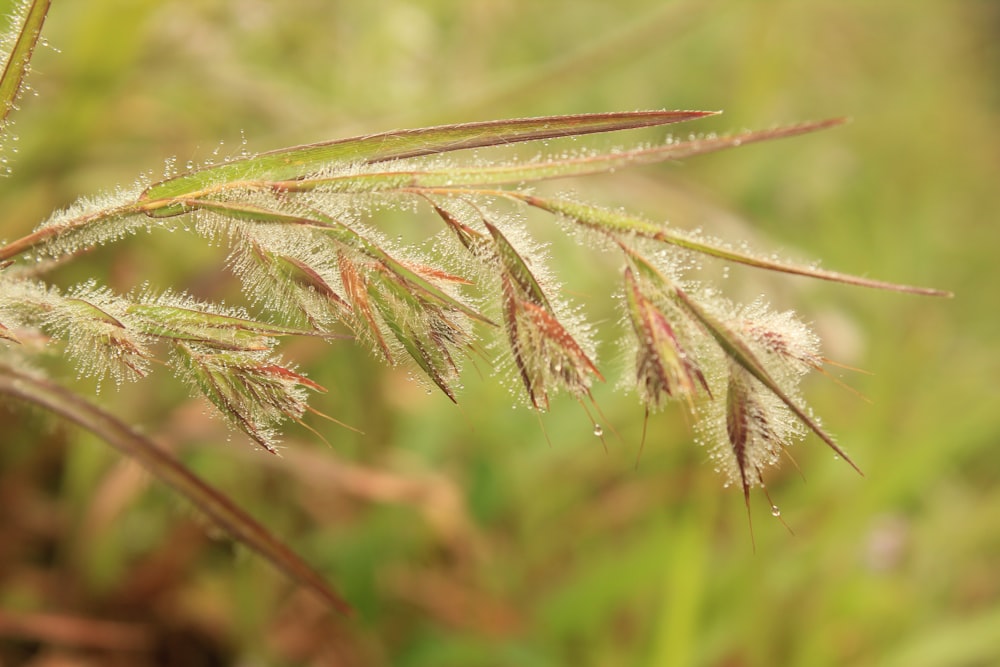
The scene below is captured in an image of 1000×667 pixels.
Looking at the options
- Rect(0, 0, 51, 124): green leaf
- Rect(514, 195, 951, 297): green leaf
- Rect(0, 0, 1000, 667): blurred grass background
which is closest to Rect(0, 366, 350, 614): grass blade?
Rect(0, 0, 1000, 667): blurred grass background

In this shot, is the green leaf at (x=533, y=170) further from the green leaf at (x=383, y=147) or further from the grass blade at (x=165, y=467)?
the grass blade at (x=165, y=467)

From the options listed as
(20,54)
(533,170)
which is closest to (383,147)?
(533,170)

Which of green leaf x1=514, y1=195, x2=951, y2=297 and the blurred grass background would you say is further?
the blurred grass background

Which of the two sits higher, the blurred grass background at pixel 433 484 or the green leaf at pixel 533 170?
the blurred grass background at pixel 433 484

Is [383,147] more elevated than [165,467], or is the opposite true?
[383,147]

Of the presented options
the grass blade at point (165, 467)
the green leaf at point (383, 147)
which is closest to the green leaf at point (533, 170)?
the green leaf at point (383, 147)

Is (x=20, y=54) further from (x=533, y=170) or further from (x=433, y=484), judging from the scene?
(x=433, y=484)

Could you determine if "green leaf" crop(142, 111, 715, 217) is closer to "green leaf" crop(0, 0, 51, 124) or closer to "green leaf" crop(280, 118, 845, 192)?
"green leaf" crop(280, 118, 845, 192)

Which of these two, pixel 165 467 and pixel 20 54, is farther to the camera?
pixel 165 467

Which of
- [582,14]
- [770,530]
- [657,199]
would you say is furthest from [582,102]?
[770,530]
